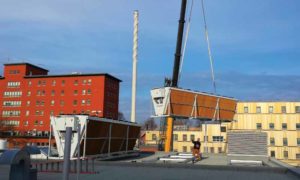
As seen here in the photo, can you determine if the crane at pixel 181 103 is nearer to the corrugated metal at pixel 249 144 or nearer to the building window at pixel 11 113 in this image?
the corrugated metal at pixel 249 144

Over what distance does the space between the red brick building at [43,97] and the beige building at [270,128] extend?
33.9 meters

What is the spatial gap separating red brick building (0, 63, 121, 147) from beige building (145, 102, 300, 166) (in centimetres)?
3389

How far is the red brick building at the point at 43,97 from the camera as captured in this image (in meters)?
111

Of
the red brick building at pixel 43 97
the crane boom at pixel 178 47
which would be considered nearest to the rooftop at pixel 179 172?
the crane boom at pixel 178 47

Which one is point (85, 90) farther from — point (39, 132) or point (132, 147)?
point (132, 147)

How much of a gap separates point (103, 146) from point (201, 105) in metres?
12.5

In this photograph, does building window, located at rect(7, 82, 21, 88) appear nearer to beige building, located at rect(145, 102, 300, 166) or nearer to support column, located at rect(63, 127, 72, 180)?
beige building, located at rect(145, 102, 300, 166)

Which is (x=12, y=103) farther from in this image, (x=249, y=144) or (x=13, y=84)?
(x=249, y=144)

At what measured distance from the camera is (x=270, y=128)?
83625 mm

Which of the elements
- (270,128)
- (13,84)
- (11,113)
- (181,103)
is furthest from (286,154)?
(13,84)

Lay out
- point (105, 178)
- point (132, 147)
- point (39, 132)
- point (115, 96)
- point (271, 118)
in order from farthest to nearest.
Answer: point (115, 96) < point (39, 132) < point (271, 118) < point (132, 147) < point (105, 178)

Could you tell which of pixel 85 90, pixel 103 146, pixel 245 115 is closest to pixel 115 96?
pixel 85 90

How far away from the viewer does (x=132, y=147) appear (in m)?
33.8

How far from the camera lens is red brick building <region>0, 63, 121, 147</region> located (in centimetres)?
11088
